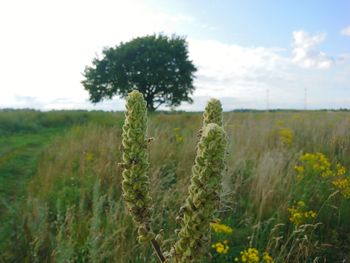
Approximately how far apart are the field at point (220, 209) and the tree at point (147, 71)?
2785 cm

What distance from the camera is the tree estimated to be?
1501 inches

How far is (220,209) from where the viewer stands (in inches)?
69.5

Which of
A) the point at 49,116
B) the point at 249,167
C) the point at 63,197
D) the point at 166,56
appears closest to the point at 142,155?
the point at 63,197

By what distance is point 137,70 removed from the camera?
38.4 meters

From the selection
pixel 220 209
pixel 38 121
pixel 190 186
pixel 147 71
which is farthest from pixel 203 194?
pixel 147 71

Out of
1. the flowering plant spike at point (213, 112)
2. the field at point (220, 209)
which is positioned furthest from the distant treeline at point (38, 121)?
the flowering plant spike at point (213, 112)

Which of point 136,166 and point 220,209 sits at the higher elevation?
point 136,166

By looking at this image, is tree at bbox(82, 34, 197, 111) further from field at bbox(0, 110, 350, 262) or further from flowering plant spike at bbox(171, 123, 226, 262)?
flowering plant spike at bbox(171, 123, 226, 262)

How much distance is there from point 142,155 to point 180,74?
1529 inches

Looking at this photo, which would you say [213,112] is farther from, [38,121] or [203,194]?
[38,121]

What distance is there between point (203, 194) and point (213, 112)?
33 centimetres

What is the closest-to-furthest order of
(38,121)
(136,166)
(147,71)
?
1. (136,166)
2. (38,121)
3. (147,71)

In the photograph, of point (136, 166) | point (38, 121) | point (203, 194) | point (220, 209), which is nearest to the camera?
point (203, 194)

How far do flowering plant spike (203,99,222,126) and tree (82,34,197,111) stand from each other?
36561 millimetres
